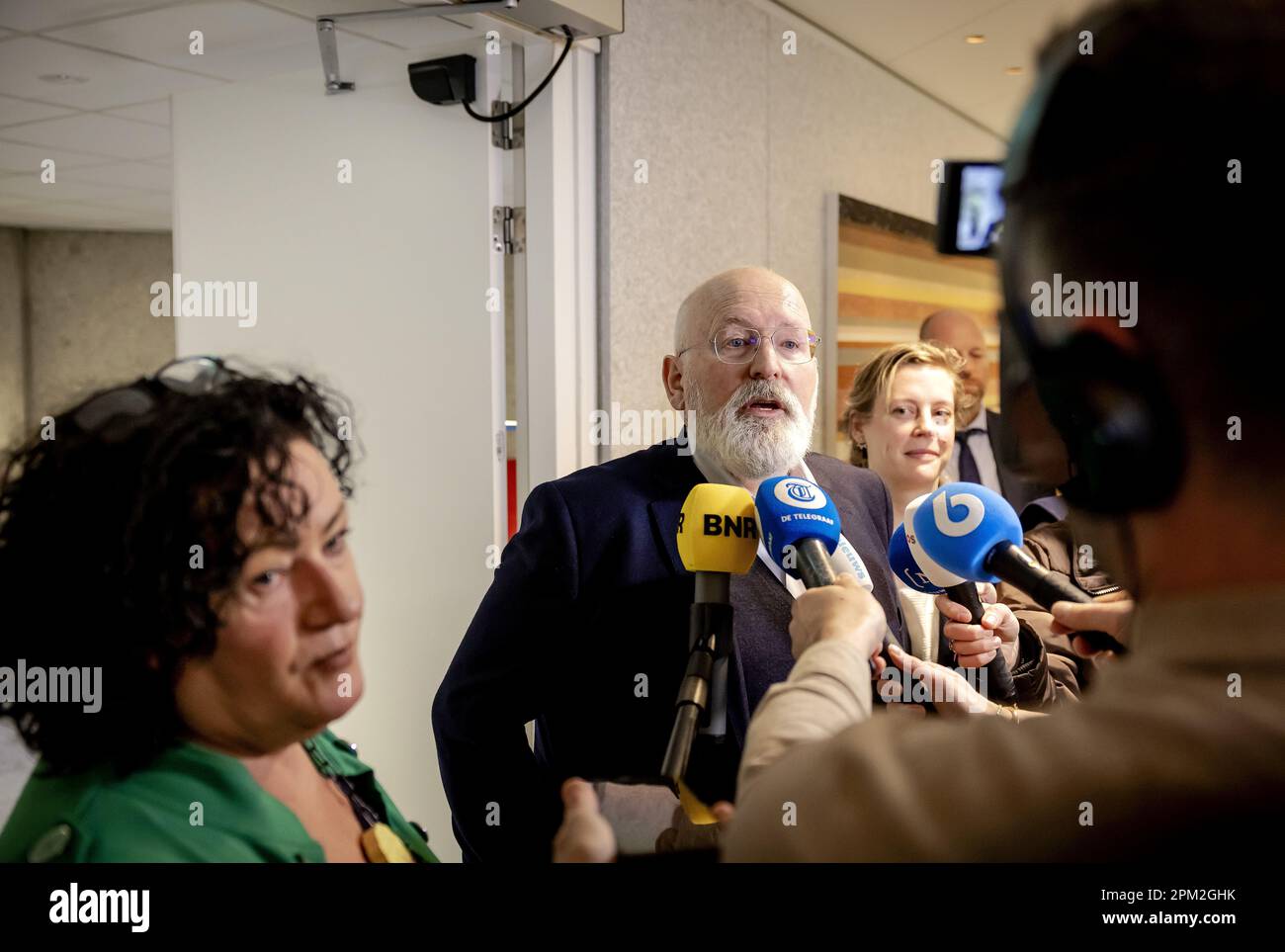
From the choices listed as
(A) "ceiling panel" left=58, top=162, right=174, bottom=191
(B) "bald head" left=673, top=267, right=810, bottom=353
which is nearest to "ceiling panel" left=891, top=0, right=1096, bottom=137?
(B) "bald head" left=673, top=267, right=810, bottom=353

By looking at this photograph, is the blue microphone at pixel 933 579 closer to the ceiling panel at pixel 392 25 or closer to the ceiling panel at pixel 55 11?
the ceiling panel at pixel 392 25

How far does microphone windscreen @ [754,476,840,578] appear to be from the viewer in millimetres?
965

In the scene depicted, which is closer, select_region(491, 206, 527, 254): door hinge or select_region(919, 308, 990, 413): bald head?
select_region(491, 206, 527, 254): door hinge

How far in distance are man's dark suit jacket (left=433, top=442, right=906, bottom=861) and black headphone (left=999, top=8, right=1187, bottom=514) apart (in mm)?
546

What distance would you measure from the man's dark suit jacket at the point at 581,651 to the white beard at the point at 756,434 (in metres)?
0.05

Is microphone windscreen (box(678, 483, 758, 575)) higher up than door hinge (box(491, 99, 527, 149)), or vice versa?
door hinge (box(491, 99, 527, 149))

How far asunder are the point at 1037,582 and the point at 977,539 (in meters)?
0.08

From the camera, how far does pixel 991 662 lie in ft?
3.79

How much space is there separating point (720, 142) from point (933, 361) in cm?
71

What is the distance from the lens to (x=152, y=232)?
1177mm

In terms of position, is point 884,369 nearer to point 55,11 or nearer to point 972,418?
point 972,418

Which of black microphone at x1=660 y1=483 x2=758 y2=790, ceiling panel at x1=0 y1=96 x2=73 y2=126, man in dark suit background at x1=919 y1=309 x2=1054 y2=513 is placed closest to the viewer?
black microphone at x1=660 y1=483 x2=758 y2=790

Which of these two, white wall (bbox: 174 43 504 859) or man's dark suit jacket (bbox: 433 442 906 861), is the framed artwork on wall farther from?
man's dark suit jacket (bbox: 433 442 906 861)

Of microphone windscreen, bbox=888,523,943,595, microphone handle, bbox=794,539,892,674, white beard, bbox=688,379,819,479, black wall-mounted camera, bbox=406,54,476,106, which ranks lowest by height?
microphone windscreen, bbox=888,523,943,595
